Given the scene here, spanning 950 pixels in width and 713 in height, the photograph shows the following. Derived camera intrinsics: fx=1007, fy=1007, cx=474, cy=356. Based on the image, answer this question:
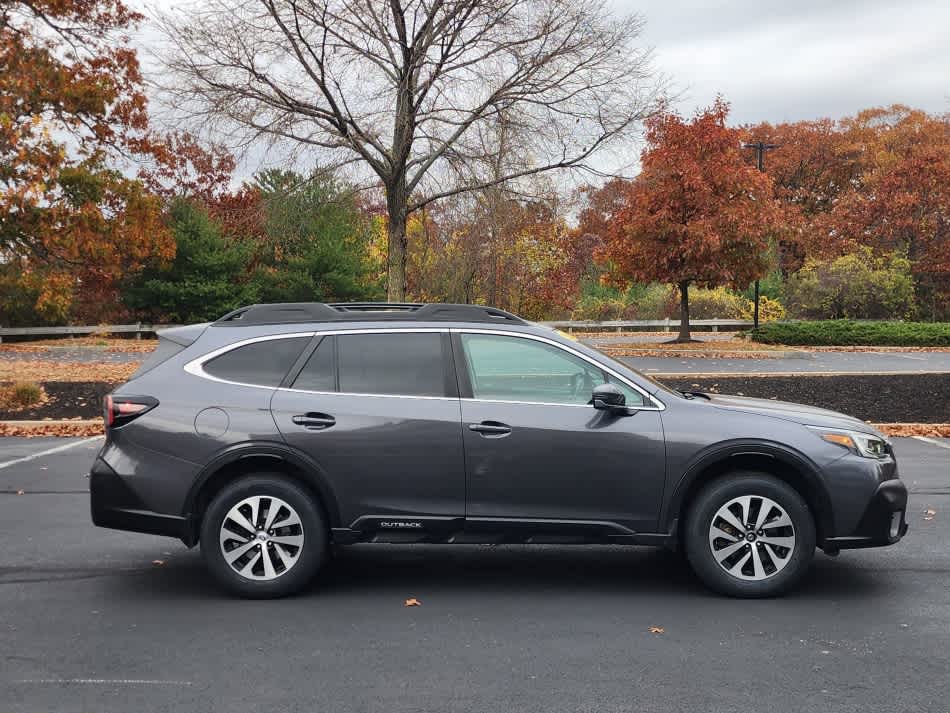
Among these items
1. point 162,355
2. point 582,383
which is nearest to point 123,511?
point 162,355

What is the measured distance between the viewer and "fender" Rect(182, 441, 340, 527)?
5.95 meters

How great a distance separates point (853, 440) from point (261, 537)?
359cm

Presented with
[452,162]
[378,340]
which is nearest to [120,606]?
[378,340]

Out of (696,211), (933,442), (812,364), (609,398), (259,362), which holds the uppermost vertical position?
(696,211)

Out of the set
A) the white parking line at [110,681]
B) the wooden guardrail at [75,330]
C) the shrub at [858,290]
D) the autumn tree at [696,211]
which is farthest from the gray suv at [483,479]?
the shrub at [858,290]

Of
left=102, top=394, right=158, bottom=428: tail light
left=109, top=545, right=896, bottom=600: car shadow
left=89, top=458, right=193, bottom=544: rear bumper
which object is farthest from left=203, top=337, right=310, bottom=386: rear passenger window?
left=109, top=545, right=896, bottom=600: car shadow

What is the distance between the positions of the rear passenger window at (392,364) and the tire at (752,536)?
1.74m

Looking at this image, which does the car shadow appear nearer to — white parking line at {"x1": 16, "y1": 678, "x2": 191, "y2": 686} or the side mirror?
the side mirror

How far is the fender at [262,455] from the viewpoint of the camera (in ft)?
19.5

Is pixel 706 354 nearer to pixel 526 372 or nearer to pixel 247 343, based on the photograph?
pixel 526 372

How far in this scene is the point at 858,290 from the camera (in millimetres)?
43531

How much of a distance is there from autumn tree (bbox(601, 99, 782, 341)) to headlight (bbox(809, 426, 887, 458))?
2614cm

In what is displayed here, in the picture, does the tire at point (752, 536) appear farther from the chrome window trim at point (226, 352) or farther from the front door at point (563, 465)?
the chrome window trim at point (226, 352)

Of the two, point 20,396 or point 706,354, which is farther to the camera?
point 706,354
